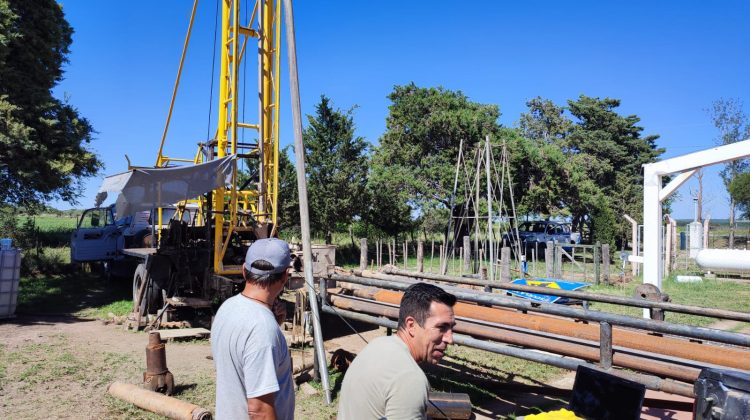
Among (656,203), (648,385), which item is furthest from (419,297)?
(656,203)

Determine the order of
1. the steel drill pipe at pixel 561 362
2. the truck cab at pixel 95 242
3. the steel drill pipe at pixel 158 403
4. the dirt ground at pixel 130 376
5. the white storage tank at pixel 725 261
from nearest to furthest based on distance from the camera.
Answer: the steel drill pipe at pixel 561 362, the steel drill pipe at pixel 158 403, the dirt ground at pixel 130 376, the truck cab at pixel 95 242, the white storage tank at pixel 725 261

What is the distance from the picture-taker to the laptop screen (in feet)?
9.23

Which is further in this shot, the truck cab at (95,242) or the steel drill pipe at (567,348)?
the truck cab at (95,242)

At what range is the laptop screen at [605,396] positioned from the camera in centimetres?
281

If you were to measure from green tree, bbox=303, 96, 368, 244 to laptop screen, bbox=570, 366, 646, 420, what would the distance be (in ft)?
61.4

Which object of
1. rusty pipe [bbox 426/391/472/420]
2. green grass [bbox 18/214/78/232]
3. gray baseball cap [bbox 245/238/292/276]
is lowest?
rusty pipe [bbox 426/391/472/420]

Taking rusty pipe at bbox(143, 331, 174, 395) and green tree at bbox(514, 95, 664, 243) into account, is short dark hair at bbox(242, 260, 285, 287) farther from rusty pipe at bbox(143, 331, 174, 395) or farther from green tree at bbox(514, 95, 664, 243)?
green tree at bbox(514, 95, 664, 243)

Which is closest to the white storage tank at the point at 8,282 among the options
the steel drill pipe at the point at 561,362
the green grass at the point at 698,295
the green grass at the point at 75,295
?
the green grass at the point at 75,295

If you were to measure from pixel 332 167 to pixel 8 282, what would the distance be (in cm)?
1306

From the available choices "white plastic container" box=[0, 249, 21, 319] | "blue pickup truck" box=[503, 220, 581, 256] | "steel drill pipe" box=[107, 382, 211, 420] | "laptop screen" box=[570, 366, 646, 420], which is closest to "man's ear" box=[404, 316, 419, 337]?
"laptop screen" box=[570, 366, 646, 420]

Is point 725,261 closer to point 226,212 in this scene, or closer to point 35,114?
point 226,212

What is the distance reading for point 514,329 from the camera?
13.2ft

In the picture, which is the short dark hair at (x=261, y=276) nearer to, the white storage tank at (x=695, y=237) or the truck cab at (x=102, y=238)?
the truck cab at (x=102, y=238)

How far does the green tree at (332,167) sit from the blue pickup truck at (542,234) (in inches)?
397
